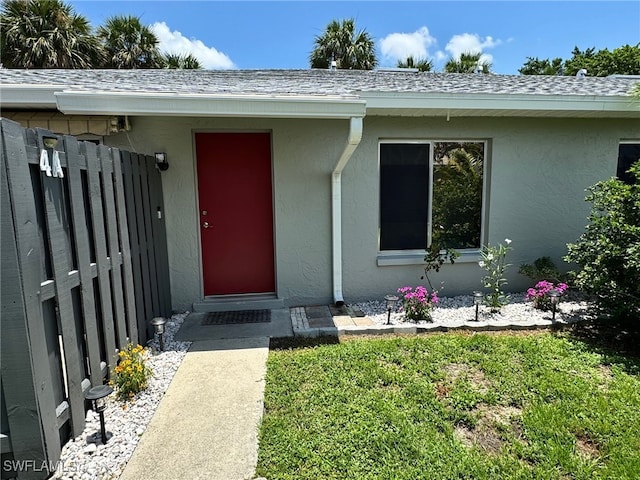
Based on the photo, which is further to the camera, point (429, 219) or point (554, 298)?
point (429, 219)

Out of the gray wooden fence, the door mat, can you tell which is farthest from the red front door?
the gray wooden fence

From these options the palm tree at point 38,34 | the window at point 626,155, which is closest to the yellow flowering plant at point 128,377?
the window at point 626,155

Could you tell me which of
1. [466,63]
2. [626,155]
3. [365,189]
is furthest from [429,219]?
[466,63]

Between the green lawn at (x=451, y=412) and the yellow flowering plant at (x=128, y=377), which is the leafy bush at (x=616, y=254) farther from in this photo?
the yellow flowering plant at (x=128, y=377)

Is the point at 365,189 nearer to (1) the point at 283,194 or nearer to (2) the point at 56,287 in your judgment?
(1) the point at 283,194

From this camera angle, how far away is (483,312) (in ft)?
16.4

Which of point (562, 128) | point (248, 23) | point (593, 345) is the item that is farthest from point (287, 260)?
point (248, 23)

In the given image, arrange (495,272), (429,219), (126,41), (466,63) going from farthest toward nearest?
(466,63)
(126,41)
(429,219)
(495,272)

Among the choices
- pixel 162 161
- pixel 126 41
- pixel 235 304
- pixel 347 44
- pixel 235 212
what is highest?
pixel 347 44

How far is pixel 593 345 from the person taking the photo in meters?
3.99

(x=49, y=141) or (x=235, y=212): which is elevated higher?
(x=49, y=141)

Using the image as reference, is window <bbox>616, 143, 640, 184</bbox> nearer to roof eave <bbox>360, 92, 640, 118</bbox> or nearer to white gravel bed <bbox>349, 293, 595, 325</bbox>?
roof eave <bbox>360, 92, 640, 118</bbox>

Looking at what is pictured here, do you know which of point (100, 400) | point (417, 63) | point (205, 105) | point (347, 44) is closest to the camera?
point (100, 400)

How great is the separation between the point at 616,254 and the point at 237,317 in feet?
15.4
